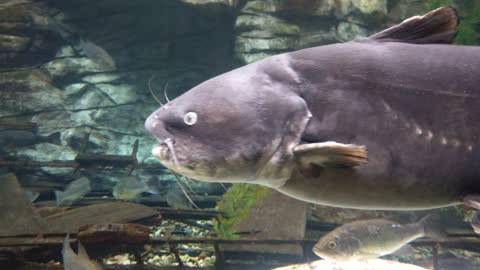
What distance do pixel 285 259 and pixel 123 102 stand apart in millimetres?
→ 9233

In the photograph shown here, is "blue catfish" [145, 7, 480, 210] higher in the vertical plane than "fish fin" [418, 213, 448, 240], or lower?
higher

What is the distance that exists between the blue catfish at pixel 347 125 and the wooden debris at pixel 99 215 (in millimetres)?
4539

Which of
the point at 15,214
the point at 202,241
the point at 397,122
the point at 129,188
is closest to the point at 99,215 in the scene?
the point at 15,214

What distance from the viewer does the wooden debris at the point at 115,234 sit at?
4668 millimetres

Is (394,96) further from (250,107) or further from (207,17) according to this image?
(207,17)

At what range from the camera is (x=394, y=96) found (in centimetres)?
178

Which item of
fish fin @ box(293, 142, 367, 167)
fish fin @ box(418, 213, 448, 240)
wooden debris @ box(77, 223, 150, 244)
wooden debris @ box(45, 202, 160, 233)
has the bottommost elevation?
wooden debris @ box(45, 202, 160, 233)

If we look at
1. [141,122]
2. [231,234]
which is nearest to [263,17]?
[141,122]

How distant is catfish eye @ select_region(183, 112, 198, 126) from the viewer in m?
1.68

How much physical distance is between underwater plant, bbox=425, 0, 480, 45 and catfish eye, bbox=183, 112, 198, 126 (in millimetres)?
8467

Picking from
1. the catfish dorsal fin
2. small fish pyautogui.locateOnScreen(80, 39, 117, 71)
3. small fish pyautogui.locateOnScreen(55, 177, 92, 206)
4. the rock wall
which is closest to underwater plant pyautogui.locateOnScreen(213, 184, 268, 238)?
small fish pyautogui.locateOnScreen(55, 177, 92, 206)

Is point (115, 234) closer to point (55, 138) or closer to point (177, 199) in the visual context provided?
point (177, 199)

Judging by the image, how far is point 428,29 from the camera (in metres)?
1.89

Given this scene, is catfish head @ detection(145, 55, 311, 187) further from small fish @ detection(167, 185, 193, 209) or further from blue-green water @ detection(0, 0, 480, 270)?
small fish @ detection(167, 185, 193, 209)
